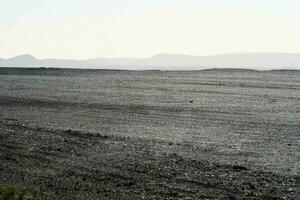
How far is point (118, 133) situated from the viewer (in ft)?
49.8

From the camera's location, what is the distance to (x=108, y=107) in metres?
21.3

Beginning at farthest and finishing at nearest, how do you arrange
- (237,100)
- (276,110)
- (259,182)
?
1. (237,100)
2. (276,110)
3. (259,182)

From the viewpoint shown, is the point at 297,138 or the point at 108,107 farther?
the point at 108,107

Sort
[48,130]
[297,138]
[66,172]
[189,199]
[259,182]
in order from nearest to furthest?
1. [189,199]
2. [259,182]
3. [66,172]
4. [297,138]
5. [48,130]

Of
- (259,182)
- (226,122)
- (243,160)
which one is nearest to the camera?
(259,182)

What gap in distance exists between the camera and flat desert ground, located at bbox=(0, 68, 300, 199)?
9.44 m

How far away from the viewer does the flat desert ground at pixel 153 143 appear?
31.0 ft

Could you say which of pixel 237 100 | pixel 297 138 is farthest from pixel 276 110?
pixel 297 138

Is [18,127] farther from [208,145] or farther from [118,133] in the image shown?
[208,145]

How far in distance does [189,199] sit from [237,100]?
594 inches

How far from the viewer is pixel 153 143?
1361 cm

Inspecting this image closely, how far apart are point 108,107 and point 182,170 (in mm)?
11043

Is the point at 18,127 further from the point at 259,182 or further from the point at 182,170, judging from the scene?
the point at 259,182

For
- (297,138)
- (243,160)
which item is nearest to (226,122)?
(297,138)
